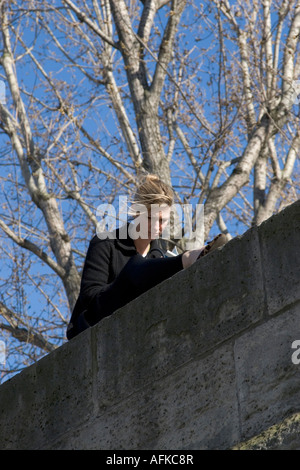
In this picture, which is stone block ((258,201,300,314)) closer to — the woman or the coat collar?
the woman

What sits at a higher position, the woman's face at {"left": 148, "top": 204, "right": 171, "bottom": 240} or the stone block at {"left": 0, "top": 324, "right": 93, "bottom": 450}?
the woman's face at {"left": 148, "top": 204, "right": 171, "bottom": 240}

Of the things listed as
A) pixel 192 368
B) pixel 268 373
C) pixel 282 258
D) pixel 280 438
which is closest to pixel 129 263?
pixel 192 368

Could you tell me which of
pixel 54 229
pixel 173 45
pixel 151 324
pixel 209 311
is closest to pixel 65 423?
pixel 151 324

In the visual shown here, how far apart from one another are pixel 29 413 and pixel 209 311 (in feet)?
3.40

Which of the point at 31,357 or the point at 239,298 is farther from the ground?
the point at 31,357

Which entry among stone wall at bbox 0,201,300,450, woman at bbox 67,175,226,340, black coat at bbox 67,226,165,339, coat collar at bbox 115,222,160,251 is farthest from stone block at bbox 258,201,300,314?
coat collar at bbox 115,222,160,251

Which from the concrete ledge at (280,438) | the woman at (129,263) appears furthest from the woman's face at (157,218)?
the concrete ledge at (280,438)

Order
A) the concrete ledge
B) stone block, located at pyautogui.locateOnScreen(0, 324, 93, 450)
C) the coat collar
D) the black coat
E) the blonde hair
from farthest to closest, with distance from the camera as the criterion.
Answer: the coat collar < the blonde hair < the black coat < stone block, located at pyautogui.locateOnScreen(0, 324, 93, 450) < the concrete ledge

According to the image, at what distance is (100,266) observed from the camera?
4652 millimetres

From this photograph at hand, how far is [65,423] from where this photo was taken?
3.67 meters

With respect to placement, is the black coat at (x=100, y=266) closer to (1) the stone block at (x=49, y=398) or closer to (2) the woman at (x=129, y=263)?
(2) the woman at (x=129, y=263)

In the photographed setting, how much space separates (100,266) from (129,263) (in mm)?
→ 639

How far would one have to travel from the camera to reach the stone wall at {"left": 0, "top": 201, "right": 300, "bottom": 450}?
2961 millimetres
